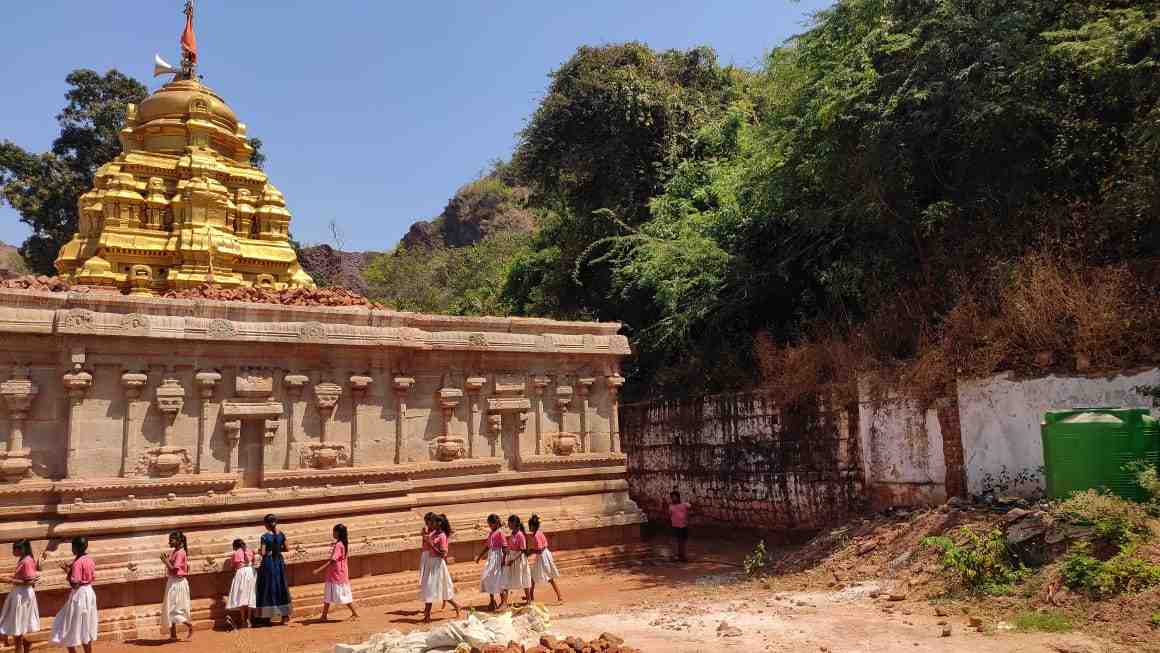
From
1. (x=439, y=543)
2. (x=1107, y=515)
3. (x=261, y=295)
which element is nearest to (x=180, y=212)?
(x=261, y=295)

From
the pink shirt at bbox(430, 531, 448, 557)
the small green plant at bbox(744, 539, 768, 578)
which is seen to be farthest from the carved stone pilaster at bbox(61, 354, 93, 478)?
the small green plant at bbox(744, 539, 768, 578)

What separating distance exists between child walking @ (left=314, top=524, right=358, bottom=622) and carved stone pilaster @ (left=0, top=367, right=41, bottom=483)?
360 centimetres

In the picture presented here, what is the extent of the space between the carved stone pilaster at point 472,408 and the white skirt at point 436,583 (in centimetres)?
293

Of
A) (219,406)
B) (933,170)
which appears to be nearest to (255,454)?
(219,406)

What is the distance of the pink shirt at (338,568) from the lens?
10.1 m

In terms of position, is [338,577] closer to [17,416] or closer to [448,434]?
[448,434]

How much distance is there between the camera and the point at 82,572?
842 cm

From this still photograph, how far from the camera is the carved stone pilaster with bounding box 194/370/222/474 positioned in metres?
10.5

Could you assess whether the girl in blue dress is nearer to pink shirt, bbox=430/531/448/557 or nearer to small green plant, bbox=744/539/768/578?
pink shirt, bbox=430/531/448/557

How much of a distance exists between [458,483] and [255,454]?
3087 millimetres

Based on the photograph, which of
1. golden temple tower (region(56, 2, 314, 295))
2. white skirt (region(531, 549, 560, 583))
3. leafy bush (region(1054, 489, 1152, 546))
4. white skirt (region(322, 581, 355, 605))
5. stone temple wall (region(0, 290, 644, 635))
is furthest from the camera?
golden temple tower (region(56, 2, 314, 295))

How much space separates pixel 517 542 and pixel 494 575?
52 cm

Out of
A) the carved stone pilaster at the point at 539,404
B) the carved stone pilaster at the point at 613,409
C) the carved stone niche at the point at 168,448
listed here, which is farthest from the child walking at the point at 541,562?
the carved stone niche at the point at 168,448

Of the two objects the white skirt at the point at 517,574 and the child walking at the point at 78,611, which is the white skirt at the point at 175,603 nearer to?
the child walking at the point at 78,611
